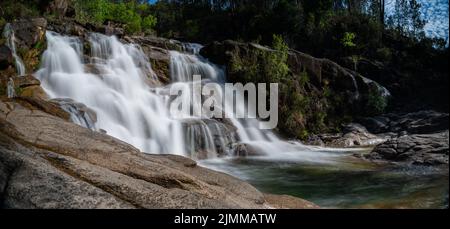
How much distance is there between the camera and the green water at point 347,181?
8.65m

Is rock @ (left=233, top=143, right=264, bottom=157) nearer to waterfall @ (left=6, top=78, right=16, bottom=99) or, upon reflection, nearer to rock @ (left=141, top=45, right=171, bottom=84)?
rock @ (left=141, top=45, right=171, bottom=84)

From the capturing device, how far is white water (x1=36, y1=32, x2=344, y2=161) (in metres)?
16.0

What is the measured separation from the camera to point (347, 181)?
36.8 feet

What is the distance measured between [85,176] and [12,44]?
15698 mm

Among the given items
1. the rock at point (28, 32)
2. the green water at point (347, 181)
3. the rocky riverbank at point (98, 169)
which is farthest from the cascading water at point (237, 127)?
the rock at point (28, 32)

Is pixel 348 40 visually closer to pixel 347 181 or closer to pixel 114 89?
pixel 114 89

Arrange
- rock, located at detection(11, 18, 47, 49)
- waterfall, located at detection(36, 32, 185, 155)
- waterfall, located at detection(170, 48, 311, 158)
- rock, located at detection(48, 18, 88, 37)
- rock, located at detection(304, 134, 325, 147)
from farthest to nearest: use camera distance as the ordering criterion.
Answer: rock, located at detection(48, 18, 88, 37)
rock, located at detection(304, 134, 325, 147)
rock, located at detection(11, 18, 47, 49)
waterfall, located at detection(170, 48, 311, 158)
waterfall, located at detection(36, 32, 185, 155)

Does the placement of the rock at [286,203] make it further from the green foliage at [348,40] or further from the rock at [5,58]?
the green foliage at [348,40]

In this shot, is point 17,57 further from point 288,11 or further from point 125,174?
point 288,11

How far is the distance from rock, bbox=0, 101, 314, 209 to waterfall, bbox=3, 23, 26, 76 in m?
11.2

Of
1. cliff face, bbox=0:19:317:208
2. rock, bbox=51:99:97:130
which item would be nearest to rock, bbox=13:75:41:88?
rock, bbox=51:99:97:130

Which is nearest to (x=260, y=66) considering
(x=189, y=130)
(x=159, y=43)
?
(x=159, y=43)

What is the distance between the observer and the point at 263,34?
39719 mm

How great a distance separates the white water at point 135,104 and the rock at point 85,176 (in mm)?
6708
